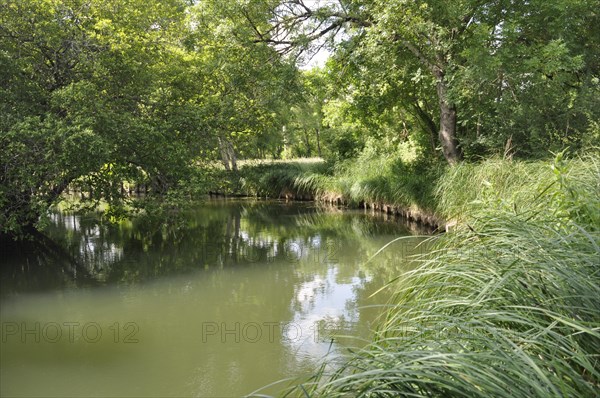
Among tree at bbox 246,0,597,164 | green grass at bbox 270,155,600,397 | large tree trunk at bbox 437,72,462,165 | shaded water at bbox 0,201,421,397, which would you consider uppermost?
tree at bbox 246,0,597,164

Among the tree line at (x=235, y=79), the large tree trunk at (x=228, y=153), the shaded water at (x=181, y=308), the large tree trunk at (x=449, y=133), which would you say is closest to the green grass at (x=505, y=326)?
the shaded water at (x=181, y=308)

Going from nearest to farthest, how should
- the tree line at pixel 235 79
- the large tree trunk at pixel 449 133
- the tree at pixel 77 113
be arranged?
the tree at pixel 77 113 < the tree line at pixel 235 79 < the large tree trunk at pixel 449 133

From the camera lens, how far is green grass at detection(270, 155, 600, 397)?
1.37 m

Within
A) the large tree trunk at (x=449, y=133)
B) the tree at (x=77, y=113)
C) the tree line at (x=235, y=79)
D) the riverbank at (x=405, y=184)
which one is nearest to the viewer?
the riverbank at (x=405, y=184)

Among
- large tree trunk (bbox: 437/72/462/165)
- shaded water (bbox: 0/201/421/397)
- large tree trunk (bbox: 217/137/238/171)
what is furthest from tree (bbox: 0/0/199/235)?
large tree trunk (bbox: 437/72/462/165)

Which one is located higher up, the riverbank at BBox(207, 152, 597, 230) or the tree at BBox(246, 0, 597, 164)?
the tree at BBox(246, 0, 597, 164)

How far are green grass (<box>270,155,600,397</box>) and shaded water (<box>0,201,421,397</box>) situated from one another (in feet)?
2.67

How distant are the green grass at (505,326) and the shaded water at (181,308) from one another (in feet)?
2.67

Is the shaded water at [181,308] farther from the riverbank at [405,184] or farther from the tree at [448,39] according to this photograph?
the tree at [448,39]

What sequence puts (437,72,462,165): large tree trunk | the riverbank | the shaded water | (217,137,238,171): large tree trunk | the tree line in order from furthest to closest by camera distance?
1. (217,137,238,171): large tree trunk
2. (437,72,462,165): large tree trunk
3. the tree line
4. the riverbank
5. the shaded water

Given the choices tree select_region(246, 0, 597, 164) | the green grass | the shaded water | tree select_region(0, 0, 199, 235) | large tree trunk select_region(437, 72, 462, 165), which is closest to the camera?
the green grass

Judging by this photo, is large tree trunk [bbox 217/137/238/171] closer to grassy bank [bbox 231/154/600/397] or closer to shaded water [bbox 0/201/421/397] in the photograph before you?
shaded water [bbox 0/201/421/397]

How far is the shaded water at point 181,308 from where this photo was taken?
364 cm

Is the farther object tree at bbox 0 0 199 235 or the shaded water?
tree at bbox 0 0 199 235
